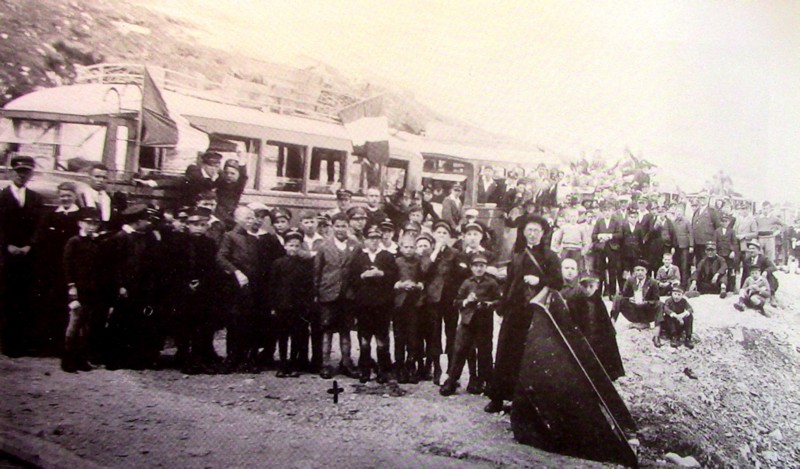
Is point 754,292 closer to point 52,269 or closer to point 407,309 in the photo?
point 407,309

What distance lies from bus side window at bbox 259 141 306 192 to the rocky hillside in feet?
1.19

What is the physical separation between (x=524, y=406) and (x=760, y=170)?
1940mm

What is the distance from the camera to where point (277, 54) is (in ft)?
8.97

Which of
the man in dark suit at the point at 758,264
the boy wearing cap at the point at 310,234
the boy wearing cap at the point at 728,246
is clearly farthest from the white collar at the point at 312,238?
the man in dark suit at the point at 758,264

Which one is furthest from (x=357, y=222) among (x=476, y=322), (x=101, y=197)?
(x=101, y=197)

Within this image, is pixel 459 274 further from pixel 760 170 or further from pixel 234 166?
pixel 760 170

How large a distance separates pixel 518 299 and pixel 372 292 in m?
0.74

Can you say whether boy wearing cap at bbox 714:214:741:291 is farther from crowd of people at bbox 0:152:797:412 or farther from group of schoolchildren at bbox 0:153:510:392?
group of schoolchildren at bbox 0:153:510:392

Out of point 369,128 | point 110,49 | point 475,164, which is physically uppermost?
point 110,49

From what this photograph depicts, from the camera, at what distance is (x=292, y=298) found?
2738 millimetres

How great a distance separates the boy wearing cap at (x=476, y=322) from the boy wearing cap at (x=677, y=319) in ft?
2.85

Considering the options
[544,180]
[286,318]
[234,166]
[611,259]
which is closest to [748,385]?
[611,259]

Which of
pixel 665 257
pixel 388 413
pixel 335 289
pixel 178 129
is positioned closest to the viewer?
pixel 388 413

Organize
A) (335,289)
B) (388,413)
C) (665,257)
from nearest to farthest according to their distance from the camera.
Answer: (388,413) → (335,289) → (665,257)
